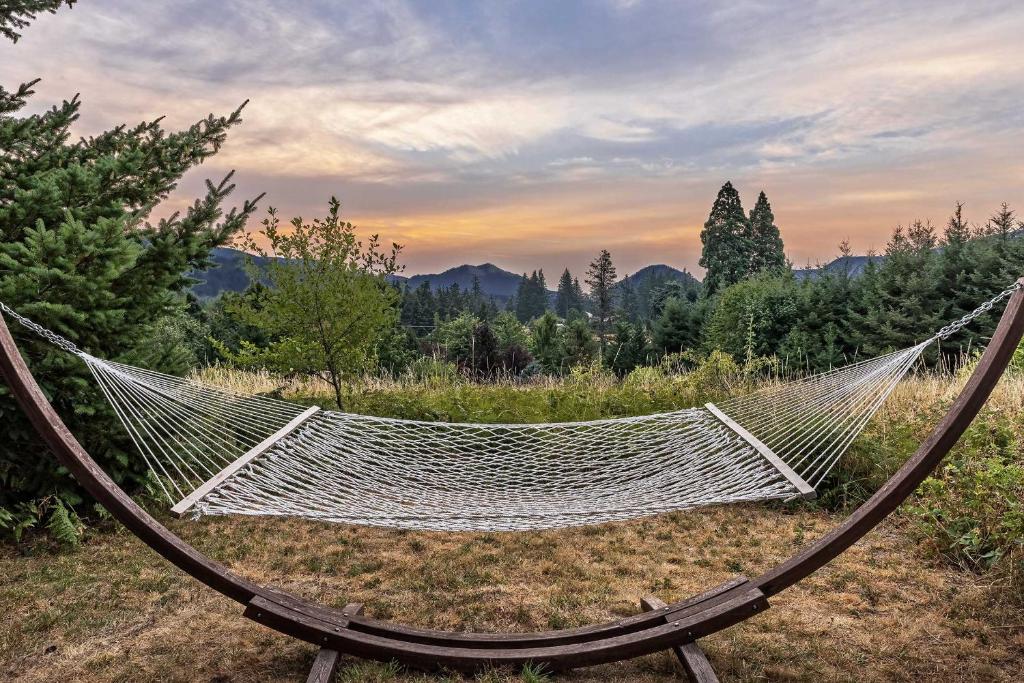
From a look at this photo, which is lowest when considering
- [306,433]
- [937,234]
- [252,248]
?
[306,433]

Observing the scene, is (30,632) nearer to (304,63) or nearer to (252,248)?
(252,248)

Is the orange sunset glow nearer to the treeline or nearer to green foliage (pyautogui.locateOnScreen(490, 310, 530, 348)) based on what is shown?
the treeline

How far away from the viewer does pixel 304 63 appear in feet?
16.4

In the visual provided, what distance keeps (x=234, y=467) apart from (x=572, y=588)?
139 centimetres

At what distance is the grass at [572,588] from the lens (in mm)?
2088

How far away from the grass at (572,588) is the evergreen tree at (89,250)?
45cm

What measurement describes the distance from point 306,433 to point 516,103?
4.15m

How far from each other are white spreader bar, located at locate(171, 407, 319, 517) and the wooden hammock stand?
9cm

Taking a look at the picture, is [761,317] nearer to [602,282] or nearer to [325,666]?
[325,666]

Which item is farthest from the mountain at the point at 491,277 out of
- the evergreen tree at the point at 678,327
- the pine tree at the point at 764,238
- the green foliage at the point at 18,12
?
the green foliage at the point at 18,12

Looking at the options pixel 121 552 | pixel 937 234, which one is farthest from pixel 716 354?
pixel 937 234

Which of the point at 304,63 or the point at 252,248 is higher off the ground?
the point at 304,63

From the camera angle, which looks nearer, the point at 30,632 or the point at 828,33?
the point at 30,632

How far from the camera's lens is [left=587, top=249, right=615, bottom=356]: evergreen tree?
3284 cm
